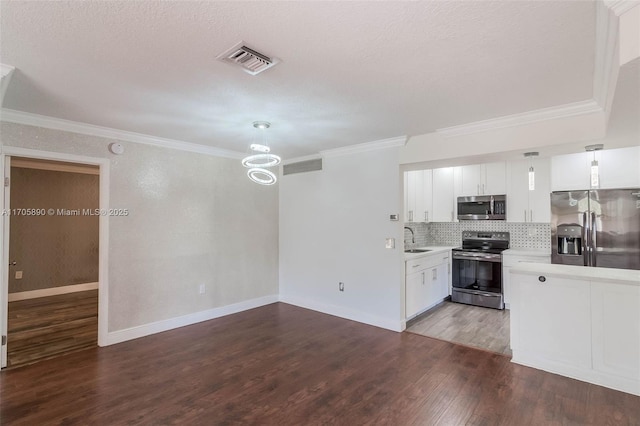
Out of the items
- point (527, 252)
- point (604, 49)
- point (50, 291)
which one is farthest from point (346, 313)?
point (50, 291)

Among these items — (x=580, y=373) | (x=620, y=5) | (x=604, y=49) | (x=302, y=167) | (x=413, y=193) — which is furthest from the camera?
(x=413, y=193)

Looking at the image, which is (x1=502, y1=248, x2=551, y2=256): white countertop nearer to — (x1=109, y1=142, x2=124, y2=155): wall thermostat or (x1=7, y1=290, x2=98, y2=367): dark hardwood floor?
(x1=109, y1=142, x2=124, y2=155): wall thermostat

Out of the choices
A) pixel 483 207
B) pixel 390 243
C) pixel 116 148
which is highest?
pixel 116 148

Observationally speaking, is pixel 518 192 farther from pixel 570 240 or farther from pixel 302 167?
pixel 302 167

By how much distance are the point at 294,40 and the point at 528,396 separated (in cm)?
331

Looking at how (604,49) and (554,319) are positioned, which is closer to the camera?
(604,49)

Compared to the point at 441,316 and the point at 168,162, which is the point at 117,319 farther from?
the point at 441,316

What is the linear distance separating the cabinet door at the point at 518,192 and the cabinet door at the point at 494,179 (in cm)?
9

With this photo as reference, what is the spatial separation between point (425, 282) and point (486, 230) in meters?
1.96

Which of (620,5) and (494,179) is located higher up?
(620,5)

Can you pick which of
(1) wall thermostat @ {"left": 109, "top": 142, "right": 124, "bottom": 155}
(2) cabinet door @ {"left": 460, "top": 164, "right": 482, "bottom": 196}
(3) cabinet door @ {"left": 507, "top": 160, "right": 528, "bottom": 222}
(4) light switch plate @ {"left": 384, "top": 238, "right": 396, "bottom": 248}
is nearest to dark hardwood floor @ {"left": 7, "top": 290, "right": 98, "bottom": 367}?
(1) wall thermostat @ {"left": 109, "top": 142, "right": 124, "bottom": 155}

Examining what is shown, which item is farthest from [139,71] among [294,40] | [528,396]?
[528,396]

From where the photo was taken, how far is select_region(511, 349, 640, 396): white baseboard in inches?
105

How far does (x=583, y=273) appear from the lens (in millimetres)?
2953
